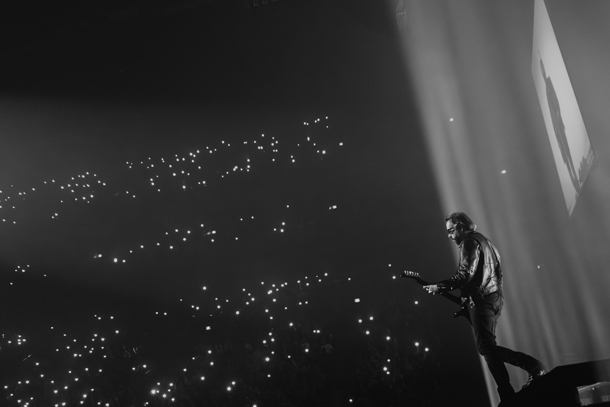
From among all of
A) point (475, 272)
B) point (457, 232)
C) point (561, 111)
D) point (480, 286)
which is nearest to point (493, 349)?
point (480, 286)

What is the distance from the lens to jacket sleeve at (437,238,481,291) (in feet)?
13.2

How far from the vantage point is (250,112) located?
14.4 metres

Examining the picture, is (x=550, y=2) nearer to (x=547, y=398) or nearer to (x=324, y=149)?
(x=547, y=398)

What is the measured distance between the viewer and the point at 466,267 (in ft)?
13.4

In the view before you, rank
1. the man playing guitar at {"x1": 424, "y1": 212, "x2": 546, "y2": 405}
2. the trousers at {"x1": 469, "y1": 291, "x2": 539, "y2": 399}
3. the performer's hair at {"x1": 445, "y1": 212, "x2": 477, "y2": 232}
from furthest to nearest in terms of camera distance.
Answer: the performer's hair at {"x1": 445, "y1": 212, "x2": 477, "y2": 232} < the man playing guitar at {"x1": 424, "y1": 212, "x2": 546, "y2": 405} < the trousers at {"x1": 469, "y1": 291, "x2": 539, "y2": 399}

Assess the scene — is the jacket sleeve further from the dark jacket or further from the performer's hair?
the performer's hair

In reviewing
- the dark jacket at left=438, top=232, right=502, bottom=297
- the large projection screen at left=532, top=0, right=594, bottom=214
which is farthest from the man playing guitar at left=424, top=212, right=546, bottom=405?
the large projection screen at left=532, top=0, right=594, bottom=214

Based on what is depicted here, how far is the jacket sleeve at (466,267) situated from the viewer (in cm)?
402

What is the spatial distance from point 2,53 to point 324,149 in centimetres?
1003

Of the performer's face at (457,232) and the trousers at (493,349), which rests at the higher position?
the performer's face at (457,232)

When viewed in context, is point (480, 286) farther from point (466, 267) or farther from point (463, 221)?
point (463, 221)

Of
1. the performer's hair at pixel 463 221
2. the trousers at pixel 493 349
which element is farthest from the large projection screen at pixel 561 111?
the trousers at pixel 493 349

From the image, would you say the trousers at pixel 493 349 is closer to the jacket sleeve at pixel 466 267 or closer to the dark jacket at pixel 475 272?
the dark jacket at pixel 475 272

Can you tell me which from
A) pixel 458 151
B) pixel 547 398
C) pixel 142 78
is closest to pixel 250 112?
pixel 142 78
